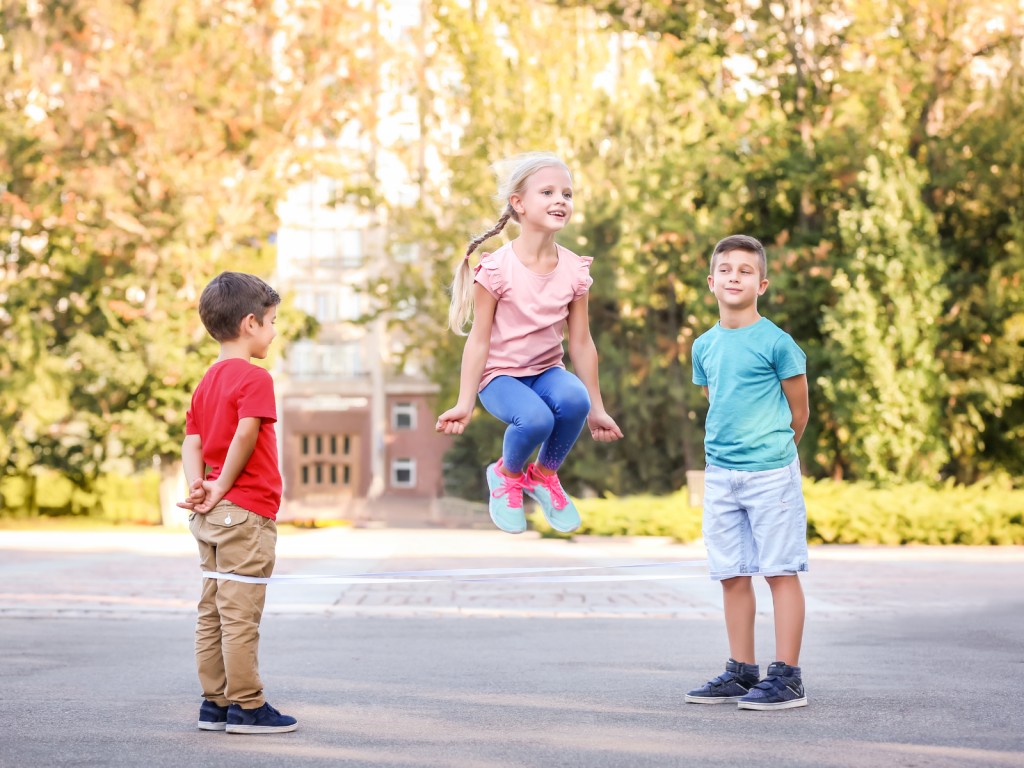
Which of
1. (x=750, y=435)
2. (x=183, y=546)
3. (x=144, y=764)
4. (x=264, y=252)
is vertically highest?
(x=264, y=252)

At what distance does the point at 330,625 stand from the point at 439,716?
553 cm

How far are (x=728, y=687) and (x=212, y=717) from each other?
2.42 metres

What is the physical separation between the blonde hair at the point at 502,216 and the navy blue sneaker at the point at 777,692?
239 centimetres

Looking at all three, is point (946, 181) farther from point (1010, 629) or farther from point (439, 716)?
point (439, 716)

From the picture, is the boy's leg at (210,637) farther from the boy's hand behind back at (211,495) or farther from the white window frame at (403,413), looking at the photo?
the white window frame at (403,413)

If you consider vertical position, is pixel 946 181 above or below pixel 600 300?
above

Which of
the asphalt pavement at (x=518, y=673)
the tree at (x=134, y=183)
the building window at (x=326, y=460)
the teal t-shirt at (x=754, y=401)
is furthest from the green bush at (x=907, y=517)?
the building window at (x=326, y=460)

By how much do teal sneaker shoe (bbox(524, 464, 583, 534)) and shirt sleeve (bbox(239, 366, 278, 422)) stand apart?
1.29 metres

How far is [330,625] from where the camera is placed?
40.1 feet

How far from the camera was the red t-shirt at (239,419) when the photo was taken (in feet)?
21.1

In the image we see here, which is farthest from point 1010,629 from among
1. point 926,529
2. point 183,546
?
point 183,546

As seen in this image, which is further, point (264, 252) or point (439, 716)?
point (264, 252)

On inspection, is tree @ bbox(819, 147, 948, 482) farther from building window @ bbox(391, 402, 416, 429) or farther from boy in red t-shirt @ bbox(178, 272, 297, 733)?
building window @ bbox(391, 402, 416, 429)

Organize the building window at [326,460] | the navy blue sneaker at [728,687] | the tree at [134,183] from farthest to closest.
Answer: the building window at [326,460], the tree at [134,183], the navy blue sneaker at [728,687]
